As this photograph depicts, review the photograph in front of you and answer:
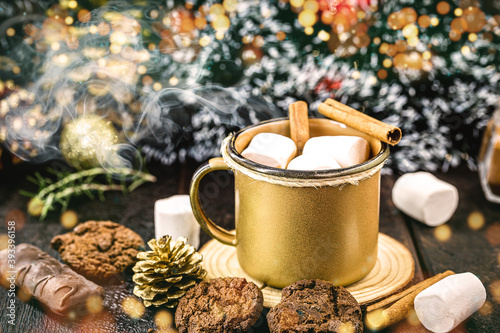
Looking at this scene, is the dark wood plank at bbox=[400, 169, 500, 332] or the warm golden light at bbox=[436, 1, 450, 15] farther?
the warm golden light at bbox=[436, 1, 450, 15]

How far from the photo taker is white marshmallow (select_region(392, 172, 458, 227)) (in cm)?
122

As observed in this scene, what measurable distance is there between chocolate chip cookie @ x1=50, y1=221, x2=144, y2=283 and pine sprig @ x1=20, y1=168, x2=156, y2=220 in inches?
10.9

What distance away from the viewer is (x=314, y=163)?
904 millimetres

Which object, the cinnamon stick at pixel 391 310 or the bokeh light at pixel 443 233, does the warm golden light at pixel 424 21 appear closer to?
the bokeh light at pixel 443 233

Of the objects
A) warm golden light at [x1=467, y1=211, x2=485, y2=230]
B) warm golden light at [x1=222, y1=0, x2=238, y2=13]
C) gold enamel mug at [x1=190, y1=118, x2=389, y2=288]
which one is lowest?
warm golden light at [x1=467, y1=211, x2=485, y2=230]

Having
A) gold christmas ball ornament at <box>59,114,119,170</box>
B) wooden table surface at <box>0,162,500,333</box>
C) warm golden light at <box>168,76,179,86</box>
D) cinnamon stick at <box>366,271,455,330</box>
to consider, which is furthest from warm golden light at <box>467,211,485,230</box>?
gold christmas ball ornament at <box>59,114,119,170</box>

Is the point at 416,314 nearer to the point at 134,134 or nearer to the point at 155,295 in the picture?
the point at 155,295

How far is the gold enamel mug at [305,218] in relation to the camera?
85cm

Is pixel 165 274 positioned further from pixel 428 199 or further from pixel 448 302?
pixel 428 199

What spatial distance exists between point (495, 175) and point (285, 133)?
0.63m

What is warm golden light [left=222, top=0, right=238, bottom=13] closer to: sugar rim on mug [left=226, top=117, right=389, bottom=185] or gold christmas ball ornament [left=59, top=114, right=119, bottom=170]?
gold christmas ball ornament [left=59, top=114, right=119, bottom=170]

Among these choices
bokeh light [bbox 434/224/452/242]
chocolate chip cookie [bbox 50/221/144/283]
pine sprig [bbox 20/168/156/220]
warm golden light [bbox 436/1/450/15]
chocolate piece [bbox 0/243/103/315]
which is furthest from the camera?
warm golden light [bbox 436/1/450/15]

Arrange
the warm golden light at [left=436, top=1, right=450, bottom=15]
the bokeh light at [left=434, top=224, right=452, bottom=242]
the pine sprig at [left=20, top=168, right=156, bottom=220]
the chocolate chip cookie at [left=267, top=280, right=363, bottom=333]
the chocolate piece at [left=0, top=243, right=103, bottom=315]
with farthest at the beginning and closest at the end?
the warm golden light at [left=436, top=1, right=450, bottom=15], the pine sprig at [left=20, top=168, right=156, bottom=220], the bokeh light at [left=434, top=224, right=452, bottom=242], the chocolate piece at [left=0, top=243, right=103, bottom=315], the chocolate chip cookie at [left=267, top=280, right=363, bottom=333]

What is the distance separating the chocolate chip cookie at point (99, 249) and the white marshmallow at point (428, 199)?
24.8 inches
